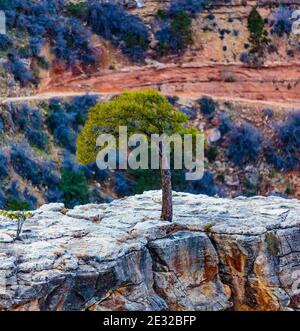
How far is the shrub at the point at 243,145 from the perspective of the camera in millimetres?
42156

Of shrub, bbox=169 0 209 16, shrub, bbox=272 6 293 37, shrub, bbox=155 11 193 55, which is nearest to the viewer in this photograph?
shrub, bbox=155 11 193 55

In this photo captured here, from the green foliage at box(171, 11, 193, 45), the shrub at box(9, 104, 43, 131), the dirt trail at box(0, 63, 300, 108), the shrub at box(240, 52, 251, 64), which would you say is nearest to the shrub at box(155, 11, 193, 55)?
the green foliage at box(171, 11, 193, 45)

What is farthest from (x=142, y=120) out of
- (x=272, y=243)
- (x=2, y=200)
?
(x=2, y=200)

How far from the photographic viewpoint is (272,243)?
20891mm

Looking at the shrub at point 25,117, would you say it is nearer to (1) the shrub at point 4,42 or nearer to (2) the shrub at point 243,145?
(1) the shrub at point 4,42

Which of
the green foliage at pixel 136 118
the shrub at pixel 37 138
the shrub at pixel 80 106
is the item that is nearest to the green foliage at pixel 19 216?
the green foliage at pixel 136 118

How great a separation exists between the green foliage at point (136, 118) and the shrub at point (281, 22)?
29355 mm

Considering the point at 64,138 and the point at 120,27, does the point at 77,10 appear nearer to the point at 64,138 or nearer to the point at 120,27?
the point at 120,27

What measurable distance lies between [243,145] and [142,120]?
21.7 meters

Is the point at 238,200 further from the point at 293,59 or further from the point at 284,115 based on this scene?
the point at 293,59

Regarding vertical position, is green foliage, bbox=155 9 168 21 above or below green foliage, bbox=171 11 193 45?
above

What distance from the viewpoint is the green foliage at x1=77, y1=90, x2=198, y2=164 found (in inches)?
843

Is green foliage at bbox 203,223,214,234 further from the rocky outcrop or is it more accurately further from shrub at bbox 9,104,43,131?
shrub at bbox 9,104,43,131
